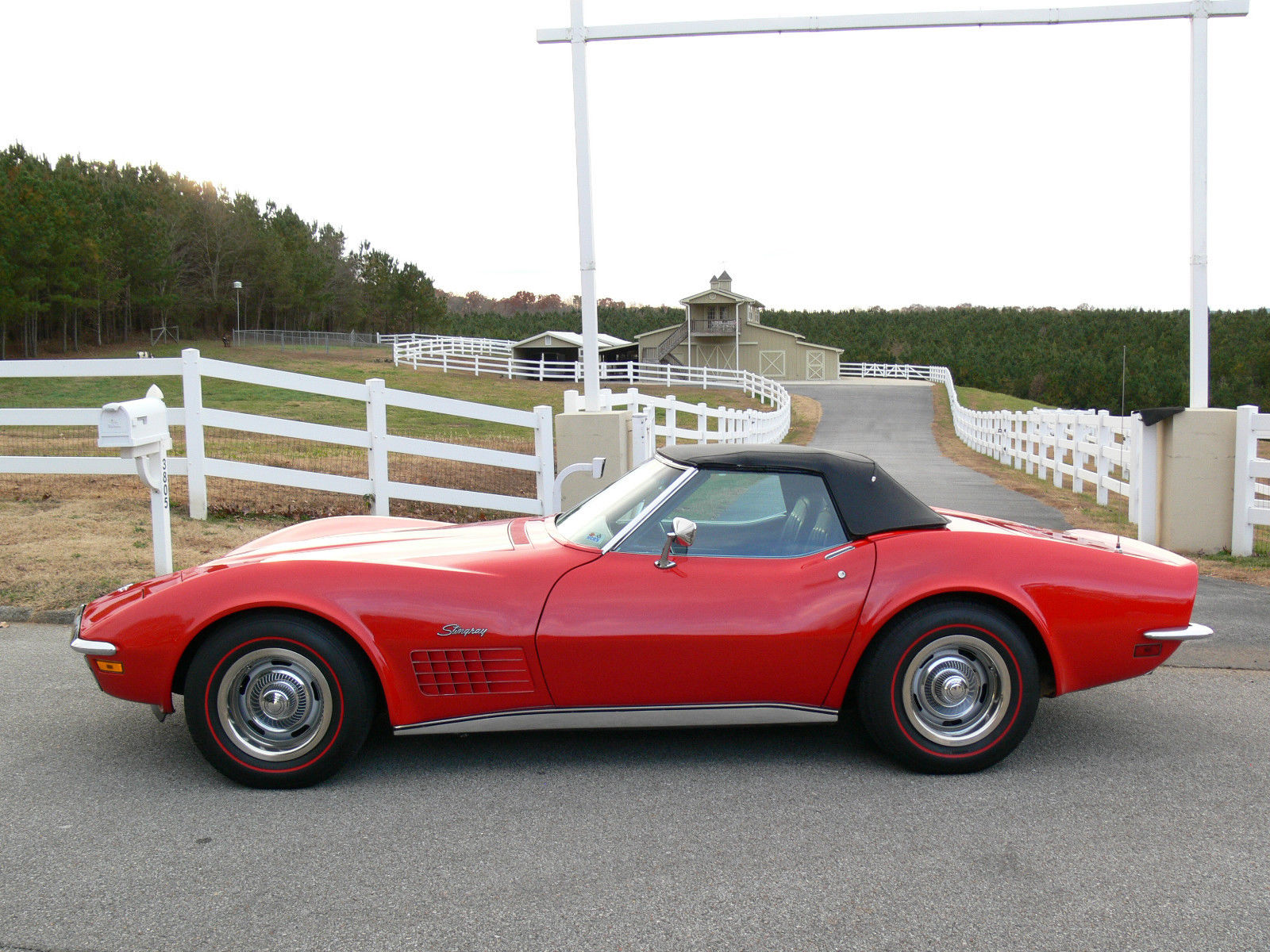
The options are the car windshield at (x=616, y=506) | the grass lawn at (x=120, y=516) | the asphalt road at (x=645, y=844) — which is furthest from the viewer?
the grass lawn at (x=120, y=516)

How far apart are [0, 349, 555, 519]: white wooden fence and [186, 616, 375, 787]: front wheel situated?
16.4 feet

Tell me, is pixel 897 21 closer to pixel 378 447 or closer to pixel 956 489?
pixel 378 447

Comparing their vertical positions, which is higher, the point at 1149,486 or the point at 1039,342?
the point at 1039,342

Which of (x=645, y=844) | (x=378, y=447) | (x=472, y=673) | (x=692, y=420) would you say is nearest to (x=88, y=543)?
(x=378, y=447)

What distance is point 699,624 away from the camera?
365cm

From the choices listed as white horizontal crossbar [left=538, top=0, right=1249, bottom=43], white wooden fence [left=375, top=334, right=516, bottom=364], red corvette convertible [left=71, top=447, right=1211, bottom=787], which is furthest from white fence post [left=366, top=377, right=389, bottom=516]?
white wooden fence [left=375, top=334, right=516, bottom=364]

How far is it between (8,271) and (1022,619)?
61833mm

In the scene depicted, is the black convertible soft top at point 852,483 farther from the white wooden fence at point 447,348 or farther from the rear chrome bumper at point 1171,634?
the white wooden fence at point 447,348

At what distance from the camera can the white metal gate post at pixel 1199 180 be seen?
827cm

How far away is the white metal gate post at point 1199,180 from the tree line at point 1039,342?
3066 inches

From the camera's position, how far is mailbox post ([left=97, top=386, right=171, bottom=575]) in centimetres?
574

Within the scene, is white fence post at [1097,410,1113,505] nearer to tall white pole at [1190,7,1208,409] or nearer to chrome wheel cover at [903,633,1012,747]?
tall white pole at [1190,7,1208,409]

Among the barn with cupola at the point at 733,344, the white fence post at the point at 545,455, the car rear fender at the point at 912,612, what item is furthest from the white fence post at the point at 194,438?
the barn with cupola at the point at 733,344

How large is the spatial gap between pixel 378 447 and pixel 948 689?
6.36 meters
